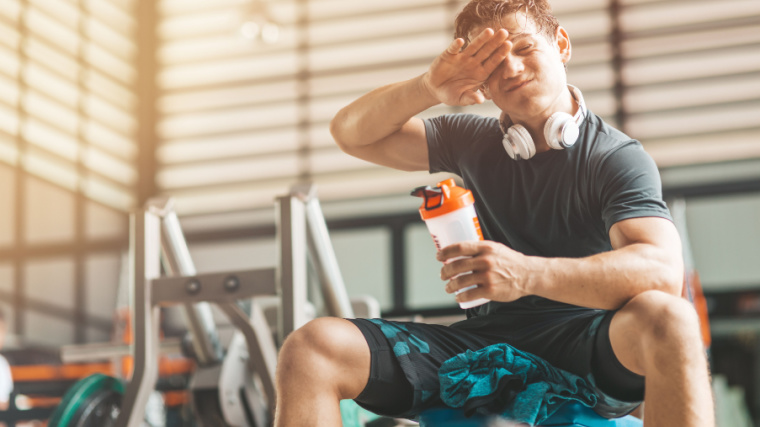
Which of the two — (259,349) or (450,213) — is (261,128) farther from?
(450,213)

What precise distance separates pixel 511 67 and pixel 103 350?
1.96 meters

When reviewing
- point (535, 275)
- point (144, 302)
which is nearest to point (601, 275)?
point (535, 275)

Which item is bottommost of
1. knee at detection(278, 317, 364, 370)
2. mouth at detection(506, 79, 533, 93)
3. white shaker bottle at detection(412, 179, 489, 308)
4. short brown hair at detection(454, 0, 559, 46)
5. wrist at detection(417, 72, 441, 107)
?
knee at detection(278, 317, 364, 370)

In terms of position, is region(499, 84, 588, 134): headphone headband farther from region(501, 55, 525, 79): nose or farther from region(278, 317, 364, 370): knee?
region(278, 317, 364, 370): knee

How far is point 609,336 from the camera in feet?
3.91

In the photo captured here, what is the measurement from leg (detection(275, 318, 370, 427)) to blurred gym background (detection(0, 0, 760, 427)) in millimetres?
3716

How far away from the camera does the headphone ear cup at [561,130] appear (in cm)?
136

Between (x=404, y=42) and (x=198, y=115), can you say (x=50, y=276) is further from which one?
(x=404, y=42)

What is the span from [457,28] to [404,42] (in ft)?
13.9

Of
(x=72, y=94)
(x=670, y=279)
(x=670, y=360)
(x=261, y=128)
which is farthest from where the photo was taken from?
(x=72, y=94)

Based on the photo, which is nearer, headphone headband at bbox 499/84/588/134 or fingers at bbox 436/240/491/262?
fingers at bbox 436/240/491/262

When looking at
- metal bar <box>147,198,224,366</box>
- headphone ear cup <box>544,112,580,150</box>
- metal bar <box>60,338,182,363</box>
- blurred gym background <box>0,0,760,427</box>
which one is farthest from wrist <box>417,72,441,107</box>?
blurred gym background <box>0,0,760,427</box>

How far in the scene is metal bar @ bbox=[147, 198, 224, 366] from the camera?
7.59 ft

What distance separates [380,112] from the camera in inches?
61.8
